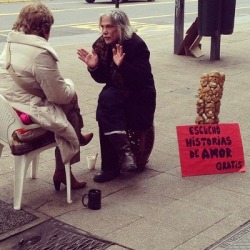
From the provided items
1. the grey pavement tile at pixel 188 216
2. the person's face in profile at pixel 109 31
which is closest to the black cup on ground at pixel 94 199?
the grey pavement tile at pixel 188 216

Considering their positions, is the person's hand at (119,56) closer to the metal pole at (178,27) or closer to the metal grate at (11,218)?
the metal grate at (11,218)

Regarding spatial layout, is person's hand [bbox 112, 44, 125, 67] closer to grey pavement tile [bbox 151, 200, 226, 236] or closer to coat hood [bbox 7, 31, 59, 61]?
coat hood [bbox 7, 31, 59, 61]

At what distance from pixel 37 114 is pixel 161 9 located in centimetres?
1863

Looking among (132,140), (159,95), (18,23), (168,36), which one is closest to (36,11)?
(18,23)

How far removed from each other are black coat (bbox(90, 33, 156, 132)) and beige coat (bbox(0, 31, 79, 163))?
52cm

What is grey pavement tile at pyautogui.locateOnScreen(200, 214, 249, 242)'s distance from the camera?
452 cm

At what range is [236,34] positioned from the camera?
1505 centimetres

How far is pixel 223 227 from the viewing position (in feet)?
15.3

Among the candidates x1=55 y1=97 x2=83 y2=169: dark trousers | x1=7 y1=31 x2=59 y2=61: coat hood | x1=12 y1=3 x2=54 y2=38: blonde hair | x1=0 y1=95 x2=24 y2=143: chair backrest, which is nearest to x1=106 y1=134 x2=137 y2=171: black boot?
x1=55 y1=97 x2=83 y2=169: dark trousers

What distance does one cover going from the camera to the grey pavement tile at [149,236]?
4375mm

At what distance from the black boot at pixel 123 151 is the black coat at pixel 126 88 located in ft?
0.26

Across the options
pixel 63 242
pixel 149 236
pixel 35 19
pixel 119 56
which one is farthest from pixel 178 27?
pixel 63 242

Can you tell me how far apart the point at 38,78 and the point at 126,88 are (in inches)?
40.5

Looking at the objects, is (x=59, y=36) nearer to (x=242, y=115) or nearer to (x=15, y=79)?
(x=242, y=115)
